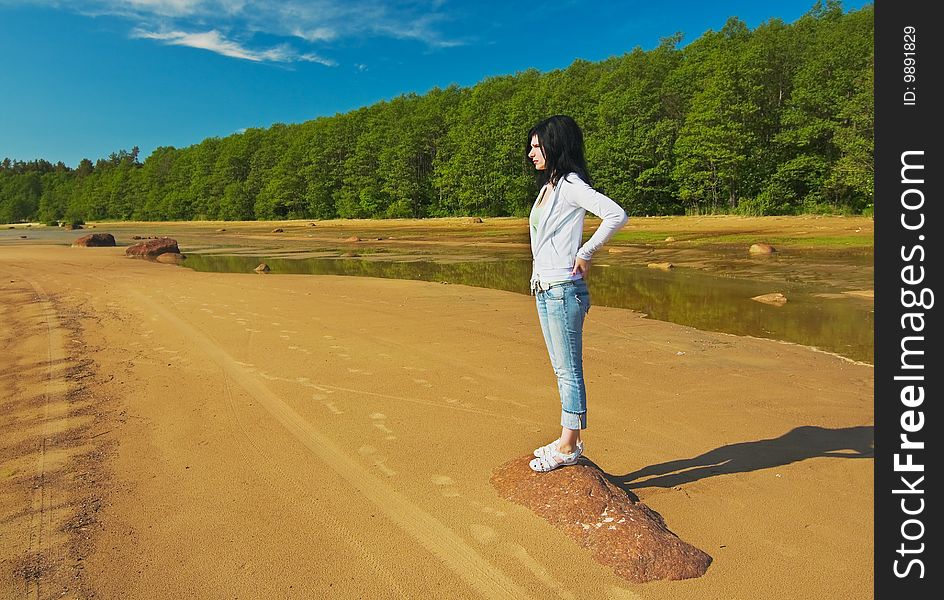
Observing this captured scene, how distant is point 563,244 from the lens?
2.89m

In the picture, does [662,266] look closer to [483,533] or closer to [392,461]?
[392,461]

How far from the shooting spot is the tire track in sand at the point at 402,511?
8.17 feet

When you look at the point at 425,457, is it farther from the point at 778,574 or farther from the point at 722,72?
the point at 722,72

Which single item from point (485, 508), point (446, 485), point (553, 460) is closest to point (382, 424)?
point (446, 485)

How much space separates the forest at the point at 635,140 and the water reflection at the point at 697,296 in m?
6.33

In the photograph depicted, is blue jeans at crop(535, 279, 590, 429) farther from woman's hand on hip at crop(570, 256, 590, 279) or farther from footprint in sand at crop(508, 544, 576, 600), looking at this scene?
footprint in sand at crop(508, 544, 576, 600)

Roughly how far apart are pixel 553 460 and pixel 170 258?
2413 cm

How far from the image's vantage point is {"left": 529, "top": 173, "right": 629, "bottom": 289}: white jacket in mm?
2755

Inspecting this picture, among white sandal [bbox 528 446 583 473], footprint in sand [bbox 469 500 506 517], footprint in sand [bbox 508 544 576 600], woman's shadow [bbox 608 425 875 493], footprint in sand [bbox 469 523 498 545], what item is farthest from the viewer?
woman's shadow [bbox 608 425 875 493]

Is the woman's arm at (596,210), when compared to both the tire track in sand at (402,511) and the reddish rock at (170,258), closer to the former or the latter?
the tire track in sand at (402,511)

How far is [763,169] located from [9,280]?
4085 centimetres

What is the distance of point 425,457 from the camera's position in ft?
12.5

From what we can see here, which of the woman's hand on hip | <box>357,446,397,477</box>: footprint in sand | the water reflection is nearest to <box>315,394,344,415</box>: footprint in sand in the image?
<box>357,446,397,477</box>: footprint in sand
